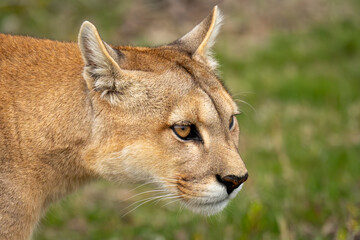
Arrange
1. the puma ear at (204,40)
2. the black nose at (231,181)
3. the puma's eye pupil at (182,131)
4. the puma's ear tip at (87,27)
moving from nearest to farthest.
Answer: the puma's ear tip at (87,27) < the black nose at (231,181) < the puma's eye pupil at (182,131) < the puma ear at (204,40)

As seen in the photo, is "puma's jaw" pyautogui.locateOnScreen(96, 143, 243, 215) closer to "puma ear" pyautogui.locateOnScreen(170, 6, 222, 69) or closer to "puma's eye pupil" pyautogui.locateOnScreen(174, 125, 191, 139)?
"puma's eye pupil" pyautogui.locateOnScreen(174, 125, 191, 139)

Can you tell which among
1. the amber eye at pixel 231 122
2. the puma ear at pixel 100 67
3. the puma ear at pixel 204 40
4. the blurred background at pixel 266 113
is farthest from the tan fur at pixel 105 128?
the blurred background at pixel 266 113

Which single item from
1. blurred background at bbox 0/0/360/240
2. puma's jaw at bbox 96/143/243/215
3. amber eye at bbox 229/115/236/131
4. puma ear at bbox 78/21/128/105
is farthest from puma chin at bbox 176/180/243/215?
puma ear at bbox 78/21/128/105

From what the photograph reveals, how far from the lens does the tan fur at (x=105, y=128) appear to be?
531 centimetres

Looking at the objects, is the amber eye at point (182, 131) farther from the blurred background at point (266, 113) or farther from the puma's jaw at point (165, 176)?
the blurred background at point (266, 113)

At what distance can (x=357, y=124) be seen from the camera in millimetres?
9930

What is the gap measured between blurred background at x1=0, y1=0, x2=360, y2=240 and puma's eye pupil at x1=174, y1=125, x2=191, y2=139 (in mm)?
1455

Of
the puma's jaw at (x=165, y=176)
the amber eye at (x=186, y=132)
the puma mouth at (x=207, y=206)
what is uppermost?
the amber eye at (x=186, y=132)

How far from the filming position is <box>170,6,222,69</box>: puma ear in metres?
6.15

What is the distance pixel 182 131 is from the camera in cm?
538

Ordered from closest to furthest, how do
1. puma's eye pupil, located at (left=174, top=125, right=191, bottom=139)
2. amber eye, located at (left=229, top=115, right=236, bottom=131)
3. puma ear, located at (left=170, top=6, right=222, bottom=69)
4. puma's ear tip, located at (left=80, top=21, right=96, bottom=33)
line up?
puma's ear tip, located at (left=80, top=21, right=96, bottom=33) < puma's eye pupil, located at (left=174, top=125, right=191, bottom=139) < amber eye, located at (left=229, top=115, right=236, bottom=131) < puma ear, located at (left=170, top=6, right=222, bottom=69)

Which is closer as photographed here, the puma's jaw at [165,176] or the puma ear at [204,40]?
the puma's jaw at [165,176]

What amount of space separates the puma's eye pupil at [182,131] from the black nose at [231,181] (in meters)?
0.46

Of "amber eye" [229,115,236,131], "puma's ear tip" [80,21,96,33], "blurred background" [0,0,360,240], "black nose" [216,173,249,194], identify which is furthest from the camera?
"blurred background" [0,0,360,240]
